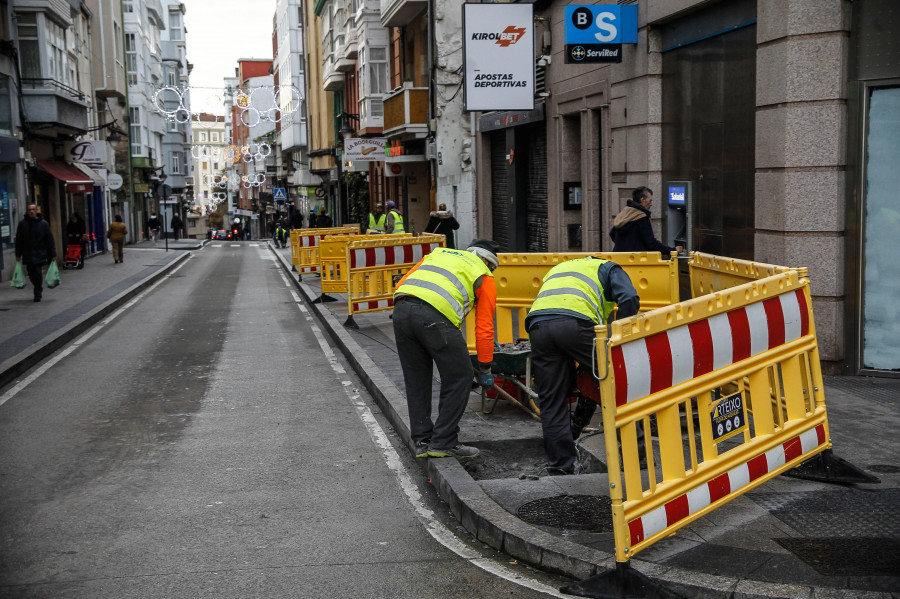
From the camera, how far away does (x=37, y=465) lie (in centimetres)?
733

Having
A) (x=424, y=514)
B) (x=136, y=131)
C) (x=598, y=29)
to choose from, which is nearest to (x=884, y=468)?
(x=424, y=514)

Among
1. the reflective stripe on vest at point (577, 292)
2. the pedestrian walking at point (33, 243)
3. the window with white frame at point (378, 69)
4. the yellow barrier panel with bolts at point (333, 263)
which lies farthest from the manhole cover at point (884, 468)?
the window with white frame at point (378, 69)

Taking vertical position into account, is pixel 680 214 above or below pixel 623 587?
above

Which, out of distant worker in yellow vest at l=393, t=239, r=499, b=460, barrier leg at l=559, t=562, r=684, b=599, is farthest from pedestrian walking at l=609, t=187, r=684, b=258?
barrier leg at l=559, t=562, r=684, b=599

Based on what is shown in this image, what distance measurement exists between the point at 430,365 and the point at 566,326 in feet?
4.28

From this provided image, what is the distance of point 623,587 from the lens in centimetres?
454

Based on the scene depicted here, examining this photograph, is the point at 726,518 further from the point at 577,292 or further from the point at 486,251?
the point at 486,251

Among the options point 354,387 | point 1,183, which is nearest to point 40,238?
point 1,183

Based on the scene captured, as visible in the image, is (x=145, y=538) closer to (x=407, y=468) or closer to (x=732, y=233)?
(x=407, y=468)

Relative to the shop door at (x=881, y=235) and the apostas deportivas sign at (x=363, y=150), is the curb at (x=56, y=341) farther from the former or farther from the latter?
the apostas deportivas sign at (x=363, y=150)

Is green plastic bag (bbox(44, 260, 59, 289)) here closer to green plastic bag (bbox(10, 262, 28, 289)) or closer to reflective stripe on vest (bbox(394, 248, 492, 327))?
green plastic bag (bbox(10, 262, 28, 289))

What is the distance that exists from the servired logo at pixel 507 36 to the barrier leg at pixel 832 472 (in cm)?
1120

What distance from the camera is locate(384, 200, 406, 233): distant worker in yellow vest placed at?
2388cm

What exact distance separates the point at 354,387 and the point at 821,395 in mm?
5574
